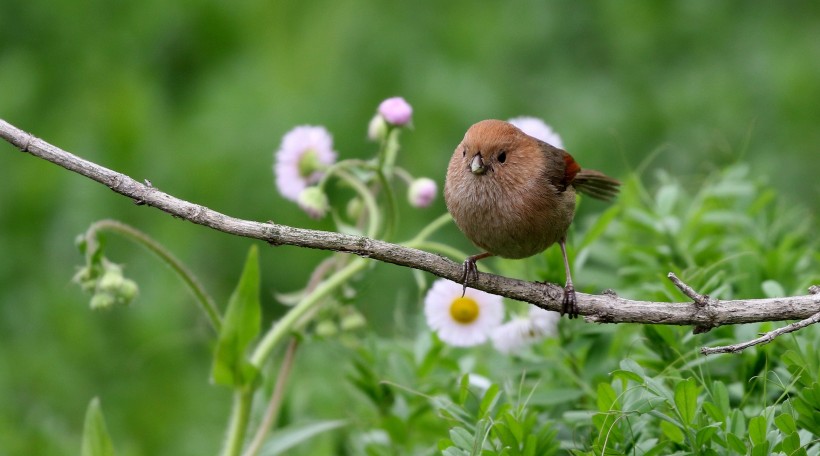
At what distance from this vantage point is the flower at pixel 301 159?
3.37 meters

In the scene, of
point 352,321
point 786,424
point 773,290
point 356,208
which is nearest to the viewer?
point 786,424

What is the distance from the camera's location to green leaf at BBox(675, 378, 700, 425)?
7.32 ft

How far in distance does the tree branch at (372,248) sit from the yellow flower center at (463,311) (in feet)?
2.23

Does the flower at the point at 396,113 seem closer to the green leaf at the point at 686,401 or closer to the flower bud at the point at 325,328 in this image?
the flower bud at the point at 325,328

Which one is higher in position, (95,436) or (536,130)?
(536,130)

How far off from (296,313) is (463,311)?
499 mm

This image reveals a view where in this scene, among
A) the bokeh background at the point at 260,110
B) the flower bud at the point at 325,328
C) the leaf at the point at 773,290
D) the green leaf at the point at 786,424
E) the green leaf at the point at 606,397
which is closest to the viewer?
the green leaf at the point at 786,424

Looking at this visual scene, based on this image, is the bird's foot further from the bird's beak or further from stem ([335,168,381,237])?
stem ([335,168,381,237])

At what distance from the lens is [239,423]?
10.1 ft

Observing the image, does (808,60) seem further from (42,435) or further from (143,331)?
(42,435)

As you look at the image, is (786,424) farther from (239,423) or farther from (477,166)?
(239,423)

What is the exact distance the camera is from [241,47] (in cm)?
713

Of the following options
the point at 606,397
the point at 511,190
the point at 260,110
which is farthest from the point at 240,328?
the point at 260,110

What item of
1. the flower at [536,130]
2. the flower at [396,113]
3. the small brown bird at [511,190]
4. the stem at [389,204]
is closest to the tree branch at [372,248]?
the small brown bird at [511,190]
